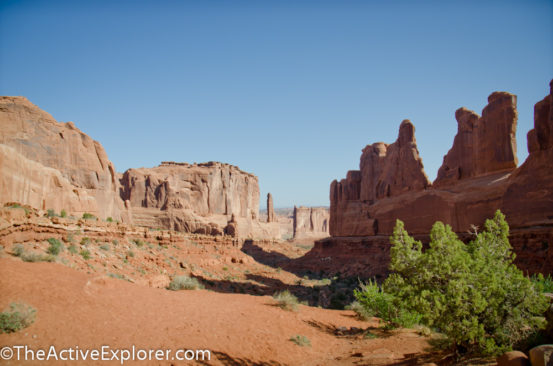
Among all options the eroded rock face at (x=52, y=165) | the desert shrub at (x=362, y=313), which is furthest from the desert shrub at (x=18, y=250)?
the desert shrub at (x=362, y=313)

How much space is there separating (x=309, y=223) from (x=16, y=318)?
109383 millimetres

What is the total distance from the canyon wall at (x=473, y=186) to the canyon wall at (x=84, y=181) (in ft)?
75.2

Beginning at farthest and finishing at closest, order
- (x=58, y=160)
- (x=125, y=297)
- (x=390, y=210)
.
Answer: (x=390, y=210)
(x=58, y=160)
(x=125, y=297)

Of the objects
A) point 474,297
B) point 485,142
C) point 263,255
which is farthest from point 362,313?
point 263,255

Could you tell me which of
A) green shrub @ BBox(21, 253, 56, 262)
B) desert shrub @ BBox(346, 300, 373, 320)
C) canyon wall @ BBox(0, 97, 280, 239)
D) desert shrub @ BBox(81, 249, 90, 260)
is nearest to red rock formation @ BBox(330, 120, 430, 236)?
canyon wall @ BBox(0, 97, 280, 239)

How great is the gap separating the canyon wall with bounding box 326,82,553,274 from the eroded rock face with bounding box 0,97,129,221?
25.7 m

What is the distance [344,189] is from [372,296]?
35.9 metres

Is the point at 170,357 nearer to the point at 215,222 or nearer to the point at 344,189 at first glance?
the point at 344,189

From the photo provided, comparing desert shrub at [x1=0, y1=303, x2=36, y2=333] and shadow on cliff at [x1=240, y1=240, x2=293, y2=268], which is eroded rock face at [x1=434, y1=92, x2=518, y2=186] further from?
desert shrub at [x1=0, y1=303, x2=36, y2=333]

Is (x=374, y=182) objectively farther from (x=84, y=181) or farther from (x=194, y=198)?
(x=84, y=181)

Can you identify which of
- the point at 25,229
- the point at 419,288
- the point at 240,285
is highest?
the point at 25,229

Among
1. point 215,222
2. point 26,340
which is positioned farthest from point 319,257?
point 26,340

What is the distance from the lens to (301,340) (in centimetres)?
974

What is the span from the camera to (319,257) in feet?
147
